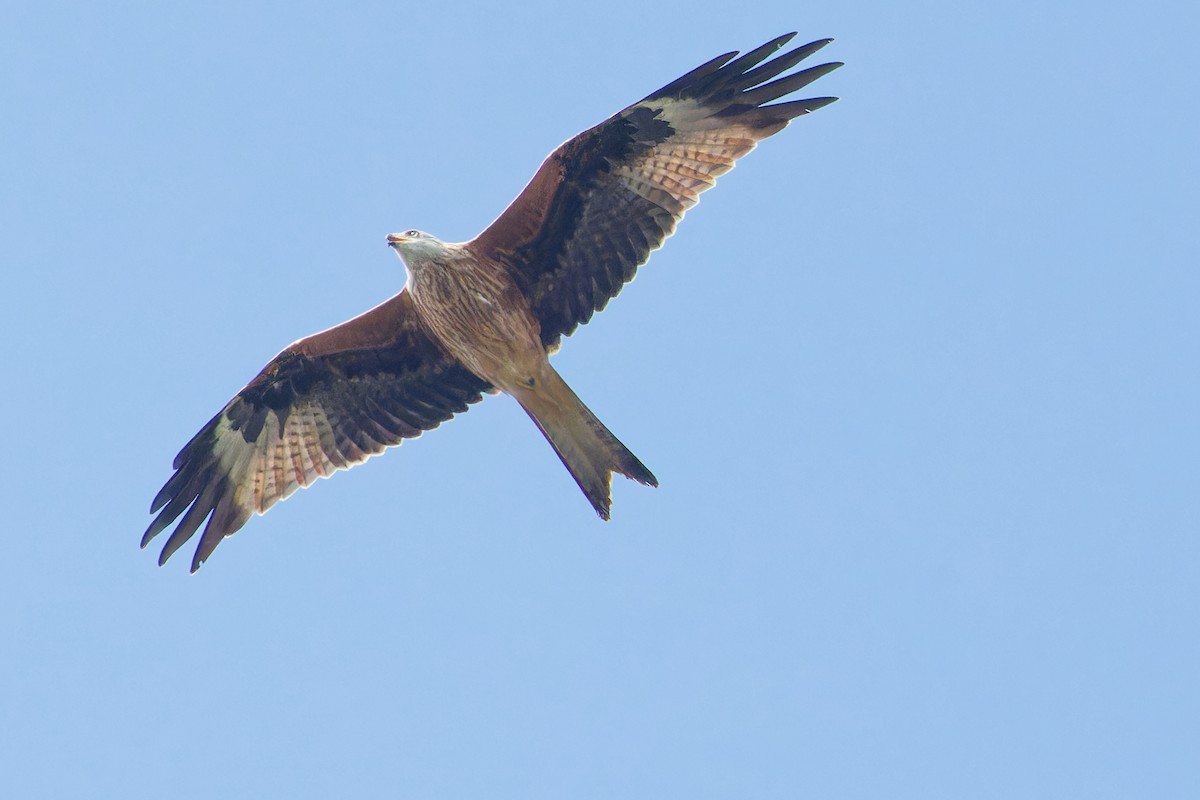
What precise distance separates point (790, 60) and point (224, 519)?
19.0 feet

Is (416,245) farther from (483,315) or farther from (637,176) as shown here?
(637,176)

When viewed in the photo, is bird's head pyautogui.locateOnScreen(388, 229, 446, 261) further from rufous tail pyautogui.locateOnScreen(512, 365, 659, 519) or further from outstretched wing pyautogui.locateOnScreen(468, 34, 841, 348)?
rufous tail pyautogui.locateOnScreen(512, 365, 659, 519)

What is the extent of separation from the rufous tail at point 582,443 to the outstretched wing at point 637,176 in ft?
3.00

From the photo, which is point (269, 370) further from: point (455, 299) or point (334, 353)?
point (455, 299)

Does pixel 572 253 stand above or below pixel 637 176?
below

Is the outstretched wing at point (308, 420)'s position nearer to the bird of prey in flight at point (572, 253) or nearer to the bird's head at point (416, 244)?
the bird of prey in flight at point (572, 253)

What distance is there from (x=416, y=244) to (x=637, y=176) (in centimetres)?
172

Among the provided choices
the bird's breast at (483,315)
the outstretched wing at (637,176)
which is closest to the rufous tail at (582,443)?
the bird's breast at (483,315)

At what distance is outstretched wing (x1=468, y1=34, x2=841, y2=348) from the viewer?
12.4 meters

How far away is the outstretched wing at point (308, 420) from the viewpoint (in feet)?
43.2

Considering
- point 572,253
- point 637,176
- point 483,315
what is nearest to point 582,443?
point 483,315

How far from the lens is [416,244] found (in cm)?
1227

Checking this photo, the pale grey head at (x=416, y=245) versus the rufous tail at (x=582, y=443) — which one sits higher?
the pale grey head at (x=416, y=245)

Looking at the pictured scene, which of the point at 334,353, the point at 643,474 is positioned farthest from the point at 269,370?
the point at 643,474
